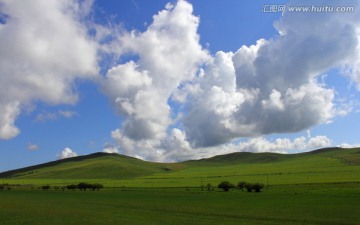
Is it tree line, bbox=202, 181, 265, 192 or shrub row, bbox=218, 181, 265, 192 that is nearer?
shrub row, bbox=218, 181, 265, 192

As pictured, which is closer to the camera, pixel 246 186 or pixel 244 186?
pixel 246 186

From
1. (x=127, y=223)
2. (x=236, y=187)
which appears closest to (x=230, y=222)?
(x=127, y=223)

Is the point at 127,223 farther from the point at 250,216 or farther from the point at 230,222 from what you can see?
the point at 250,216

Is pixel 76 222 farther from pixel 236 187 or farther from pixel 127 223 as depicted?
pixel 236 187

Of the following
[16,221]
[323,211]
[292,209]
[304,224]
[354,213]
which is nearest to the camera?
[304,224]

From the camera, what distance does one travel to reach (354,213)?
48344mm

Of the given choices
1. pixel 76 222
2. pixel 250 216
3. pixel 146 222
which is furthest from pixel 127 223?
pixel 250 216

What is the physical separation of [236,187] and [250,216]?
240 ft

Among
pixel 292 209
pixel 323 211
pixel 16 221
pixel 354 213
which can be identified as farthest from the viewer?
pixel 292 209

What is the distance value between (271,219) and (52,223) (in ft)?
78.8

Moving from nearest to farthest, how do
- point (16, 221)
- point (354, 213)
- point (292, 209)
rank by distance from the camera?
point (16, 221) → point (354, 213) → point (292, 209)

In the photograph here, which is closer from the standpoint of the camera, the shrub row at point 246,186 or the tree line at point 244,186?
the shrub row at point 246,186

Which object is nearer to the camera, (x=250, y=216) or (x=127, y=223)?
(x=127, y=223)

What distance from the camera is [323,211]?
51.9m
